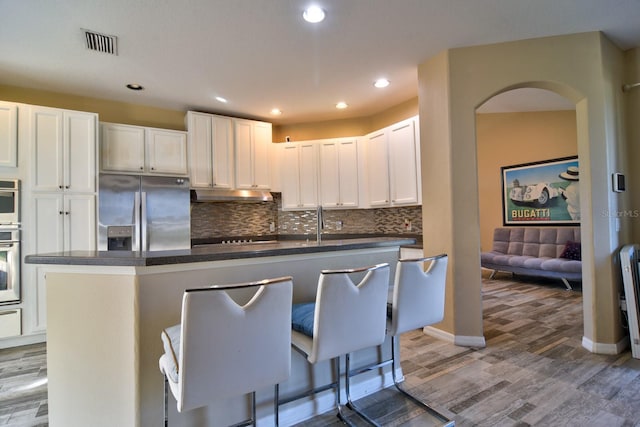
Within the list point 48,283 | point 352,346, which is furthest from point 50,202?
point 352,346

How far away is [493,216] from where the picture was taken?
6230 millimetres

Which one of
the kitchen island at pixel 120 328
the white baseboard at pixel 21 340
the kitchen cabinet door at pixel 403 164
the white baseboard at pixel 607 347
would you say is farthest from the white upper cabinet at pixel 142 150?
the white baseboard at pixel 607 347

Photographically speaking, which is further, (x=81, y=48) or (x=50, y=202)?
(x=50, y=202)

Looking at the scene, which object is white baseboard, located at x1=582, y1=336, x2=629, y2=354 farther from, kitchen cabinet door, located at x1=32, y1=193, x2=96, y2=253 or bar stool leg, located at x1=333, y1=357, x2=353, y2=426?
kitchen cabinet door, located at x1=32, y1=193, x2=96, y2=253

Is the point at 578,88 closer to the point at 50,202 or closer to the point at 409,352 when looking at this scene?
the point at 409,352

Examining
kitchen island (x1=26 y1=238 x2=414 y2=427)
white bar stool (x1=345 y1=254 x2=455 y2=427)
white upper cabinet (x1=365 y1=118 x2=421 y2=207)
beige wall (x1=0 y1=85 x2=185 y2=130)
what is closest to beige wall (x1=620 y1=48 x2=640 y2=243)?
white upper cabinet (x1=365 y1=118 x2=421 y2=207)

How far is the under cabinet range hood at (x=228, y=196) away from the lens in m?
4.16

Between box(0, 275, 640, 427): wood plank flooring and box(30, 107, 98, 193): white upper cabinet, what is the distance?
1.68 meters

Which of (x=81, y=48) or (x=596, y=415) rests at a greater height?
(x=81, y=48)

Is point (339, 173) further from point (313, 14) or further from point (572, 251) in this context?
point (572, 251)

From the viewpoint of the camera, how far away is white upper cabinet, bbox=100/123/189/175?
11.9ft

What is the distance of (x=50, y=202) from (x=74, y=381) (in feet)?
8.04

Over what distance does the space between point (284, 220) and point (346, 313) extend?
366 centimetres

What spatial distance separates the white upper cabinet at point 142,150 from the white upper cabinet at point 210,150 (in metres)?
0.13
